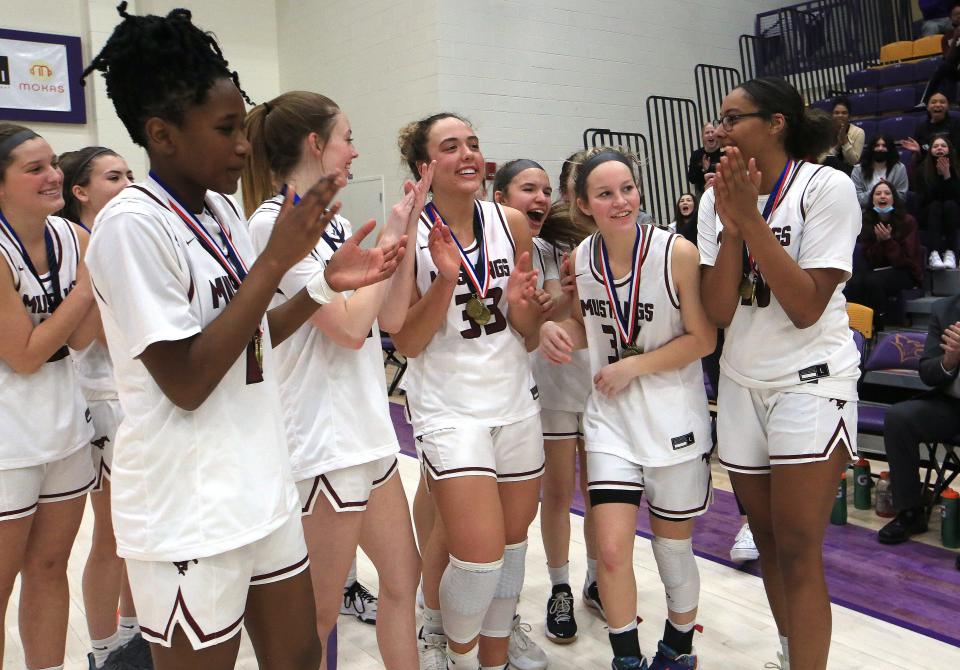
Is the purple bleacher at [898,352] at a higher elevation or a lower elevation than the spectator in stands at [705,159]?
lower

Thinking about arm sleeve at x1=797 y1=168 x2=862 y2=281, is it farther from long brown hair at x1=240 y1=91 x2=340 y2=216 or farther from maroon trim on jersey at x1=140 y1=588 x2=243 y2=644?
maroon trim on jersey at x1=140 y1=588 x2=243 y2=644

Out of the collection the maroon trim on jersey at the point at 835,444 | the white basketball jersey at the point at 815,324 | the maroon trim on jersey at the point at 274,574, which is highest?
the white basketball jersey at the point at 815,324

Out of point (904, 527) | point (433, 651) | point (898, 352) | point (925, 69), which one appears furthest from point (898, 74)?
point (433, 651)

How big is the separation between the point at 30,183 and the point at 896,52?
11.9 m

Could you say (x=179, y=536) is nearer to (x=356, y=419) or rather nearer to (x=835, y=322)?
(x=356, y=419)

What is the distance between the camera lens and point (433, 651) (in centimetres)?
280

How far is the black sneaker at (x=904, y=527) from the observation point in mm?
4031

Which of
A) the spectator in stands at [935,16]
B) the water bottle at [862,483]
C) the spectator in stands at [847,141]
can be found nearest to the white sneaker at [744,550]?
the water bottle at [862,483]

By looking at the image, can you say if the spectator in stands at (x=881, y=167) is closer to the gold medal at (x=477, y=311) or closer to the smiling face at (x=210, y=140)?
the gold medal at (x=477, y=311)

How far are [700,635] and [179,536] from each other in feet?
7.44

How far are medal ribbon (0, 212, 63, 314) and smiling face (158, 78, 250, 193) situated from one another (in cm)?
106

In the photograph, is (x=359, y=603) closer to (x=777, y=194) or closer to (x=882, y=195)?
(x=777, y=194)

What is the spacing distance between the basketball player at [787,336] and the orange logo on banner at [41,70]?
29.0 ft

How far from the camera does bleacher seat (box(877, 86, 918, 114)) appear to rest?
389 inches
